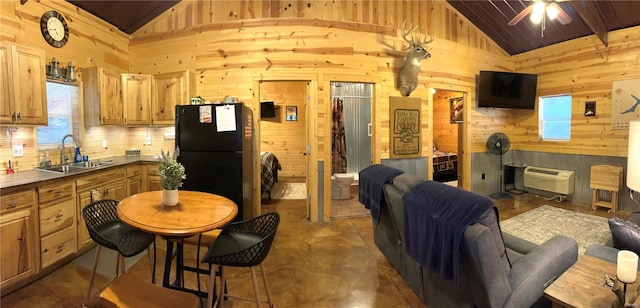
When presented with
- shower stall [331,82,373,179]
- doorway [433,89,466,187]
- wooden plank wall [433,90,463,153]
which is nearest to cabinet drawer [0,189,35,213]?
shower stall [331,82,373,179]

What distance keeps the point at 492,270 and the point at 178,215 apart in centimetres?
178

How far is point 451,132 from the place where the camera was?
301 inches

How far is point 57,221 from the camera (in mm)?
2693

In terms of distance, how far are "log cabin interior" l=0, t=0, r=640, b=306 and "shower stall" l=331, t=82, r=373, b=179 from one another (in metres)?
1.82

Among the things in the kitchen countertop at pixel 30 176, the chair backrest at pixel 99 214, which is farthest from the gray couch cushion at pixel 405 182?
the kitchen countertop at pixel 30 176

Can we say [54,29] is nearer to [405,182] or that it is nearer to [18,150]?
[18,150]

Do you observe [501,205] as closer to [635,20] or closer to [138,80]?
[635,20]

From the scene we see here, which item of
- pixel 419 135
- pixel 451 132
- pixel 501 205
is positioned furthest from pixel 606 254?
pixel 451 132

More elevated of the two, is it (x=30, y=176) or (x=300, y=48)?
(x=300, y=48)

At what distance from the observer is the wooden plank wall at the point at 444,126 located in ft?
25.0

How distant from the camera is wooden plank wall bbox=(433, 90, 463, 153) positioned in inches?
300

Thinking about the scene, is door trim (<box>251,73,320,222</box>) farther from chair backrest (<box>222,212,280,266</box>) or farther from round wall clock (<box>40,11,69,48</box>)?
round wall clock (<box>40,11,69,48</box>)

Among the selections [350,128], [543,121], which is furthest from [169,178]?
[543,121]

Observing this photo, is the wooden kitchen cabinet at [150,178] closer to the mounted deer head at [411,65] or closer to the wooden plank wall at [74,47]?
the wooden plank wall at [74,47]
